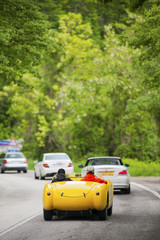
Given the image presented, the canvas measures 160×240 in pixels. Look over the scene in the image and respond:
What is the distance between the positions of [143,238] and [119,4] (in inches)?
2137

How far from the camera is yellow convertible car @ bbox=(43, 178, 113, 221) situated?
11.5 metres

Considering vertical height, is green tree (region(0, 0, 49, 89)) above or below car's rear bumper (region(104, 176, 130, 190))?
above

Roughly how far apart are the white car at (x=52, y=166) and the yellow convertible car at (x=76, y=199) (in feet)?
57.5

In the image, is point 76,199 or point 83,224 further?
point 76,199

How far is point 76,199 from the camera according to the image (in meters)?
11.5

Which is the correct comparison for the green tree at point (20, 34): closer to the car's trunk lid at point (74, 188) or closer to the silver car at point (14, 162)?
the car's trunk lid at point (74, 188)

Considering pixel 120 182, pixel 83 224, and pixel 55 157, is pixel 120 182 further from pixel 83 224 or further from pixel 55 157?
pixel 55 157

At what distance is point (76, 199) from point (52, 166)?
18107 mm

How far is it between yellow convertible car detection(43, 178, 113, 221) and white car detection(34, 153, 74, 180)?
17.5 meters

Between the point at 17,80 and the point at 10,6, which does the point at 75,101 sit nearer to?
the point at 17,80

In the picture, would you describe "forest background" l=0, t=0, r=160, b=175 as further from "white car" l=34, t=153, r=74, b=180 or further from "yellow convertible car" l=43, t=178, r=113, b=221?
"yellow convertible car" l=43, t=178, r=113, b=221

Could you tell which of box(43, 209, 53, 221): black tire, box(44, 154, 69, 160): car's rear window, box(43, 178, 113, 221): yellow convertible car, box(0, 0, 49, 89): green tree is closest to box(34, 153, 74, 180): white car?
box(44, 154, 69, 160): car's rear window

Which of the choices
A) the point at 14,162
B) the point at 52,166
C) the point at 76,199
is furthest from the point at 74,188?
the point at 14,162

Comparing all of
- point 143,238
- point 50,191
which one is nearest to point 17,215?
point 50,191
